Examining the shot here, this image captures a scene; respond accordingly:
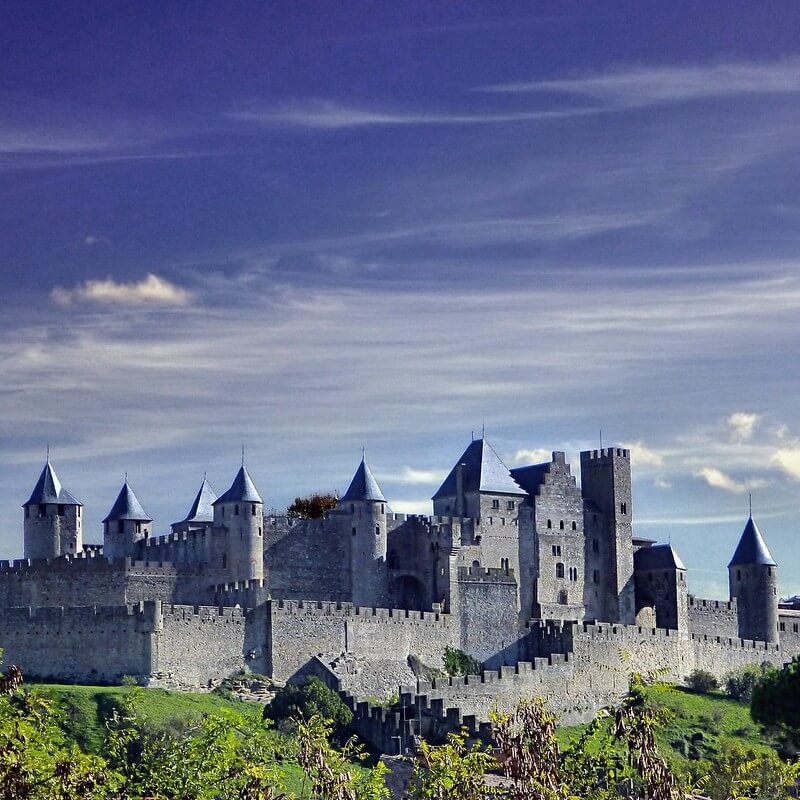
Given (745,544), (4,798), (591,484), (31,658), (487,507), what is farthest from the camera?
(745,544)

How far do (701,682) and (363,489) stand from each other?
1777cm

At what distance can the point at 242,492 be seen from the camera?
8244 cm

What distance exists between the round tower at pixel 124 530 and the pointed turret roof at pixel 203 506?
280 centimetres

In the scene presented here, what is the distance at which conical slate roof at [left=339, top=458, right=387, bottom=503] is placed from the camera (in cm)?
8469

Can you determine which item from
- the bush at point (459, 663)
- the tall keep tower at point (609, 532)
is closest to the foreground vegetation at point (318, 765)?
the bush at point (459, 663)

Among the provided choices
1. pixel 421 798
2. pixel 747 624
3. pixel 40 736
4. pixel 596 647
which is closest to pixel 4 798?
pixel 40 736

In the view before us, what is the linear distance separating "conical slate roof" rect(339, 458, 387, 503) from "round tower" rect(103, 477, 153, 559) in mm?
9327

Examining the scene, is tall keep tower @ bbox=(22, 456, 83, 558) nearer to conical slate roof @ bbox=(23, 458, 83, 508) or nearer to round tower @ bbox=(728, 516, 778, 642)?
conical slate roof @ bbox=(23, 458, 83, 508)

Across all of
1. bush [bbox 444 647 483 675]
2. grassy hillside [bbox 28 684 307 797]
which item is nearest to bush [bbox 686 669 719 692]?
bush [bbox 444 647 483 675]

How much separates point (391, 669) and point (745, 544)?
29722 millimetres

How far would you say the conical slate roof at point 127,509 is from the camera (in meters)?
85.2

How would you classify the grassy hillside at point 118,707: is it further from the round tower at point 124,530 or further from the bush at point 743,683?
the bush at point 743,683

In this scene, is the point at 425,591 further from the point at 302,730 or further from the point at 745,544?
the point at 302,730

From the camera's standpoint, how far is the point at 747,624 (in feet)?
318
